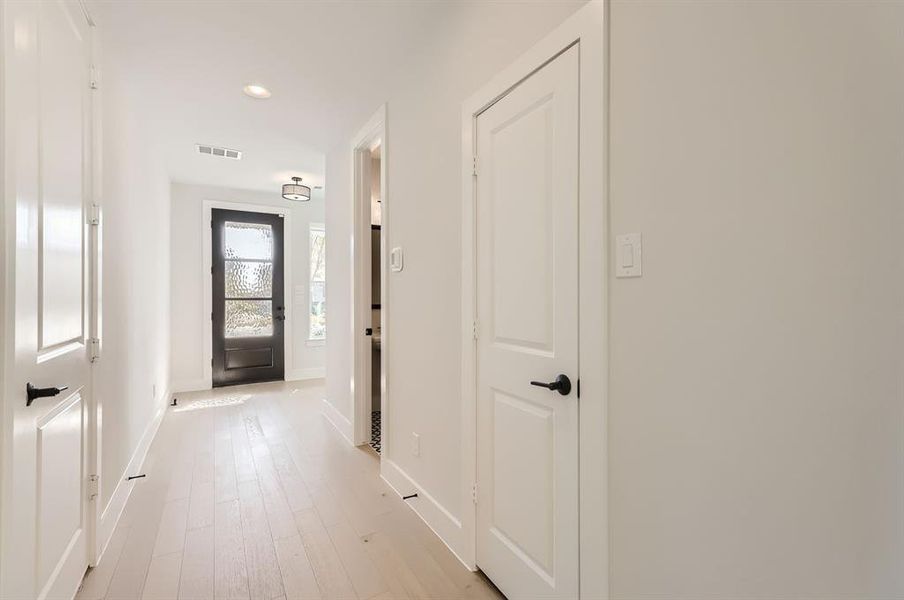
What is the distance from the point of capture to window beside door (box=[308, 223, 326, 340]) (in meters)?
6.00

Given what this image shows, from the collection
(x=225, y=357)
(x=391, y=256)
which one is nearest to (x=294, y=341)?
(x=225, y=357)

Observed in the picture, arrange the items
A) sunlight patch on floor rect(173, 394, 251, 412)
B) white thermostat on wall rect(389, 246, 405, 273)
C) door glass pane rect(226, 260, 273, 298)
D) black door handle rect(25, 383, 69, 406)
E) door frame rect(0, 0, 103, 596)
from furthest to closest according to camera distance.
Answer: door glass pane rect(226, 260, 273, 298) < sunlight patch on floor rect(173, 394, 251, 412) < white thermostat on wall rect(389, 246, 405, 273) < black door handle rect(25, 383, 69, 406) < door frame rect(0, 0, 103, 596)

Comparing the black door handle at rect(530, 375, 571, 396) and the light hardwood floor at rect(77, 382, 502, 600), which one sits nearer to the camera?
the black door handle at rect(530, 375, 571, 396)

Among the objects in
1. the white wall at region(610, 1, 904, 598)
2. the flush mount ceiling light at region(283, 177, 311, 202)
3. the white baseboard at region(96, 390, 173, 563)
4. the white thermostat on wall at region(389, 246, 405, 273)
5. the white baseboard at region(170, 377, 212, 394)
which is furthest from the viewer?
the white baseboard at region(170, 377, 212, 394)

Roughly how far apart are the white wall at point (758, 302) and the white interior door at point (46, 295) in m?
1.69

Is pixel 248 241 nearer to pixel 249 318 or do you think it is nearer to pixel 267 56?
pixel 249 318

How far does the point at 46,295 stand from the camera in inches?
54.2

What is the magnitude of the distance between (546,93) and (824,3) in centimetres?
76

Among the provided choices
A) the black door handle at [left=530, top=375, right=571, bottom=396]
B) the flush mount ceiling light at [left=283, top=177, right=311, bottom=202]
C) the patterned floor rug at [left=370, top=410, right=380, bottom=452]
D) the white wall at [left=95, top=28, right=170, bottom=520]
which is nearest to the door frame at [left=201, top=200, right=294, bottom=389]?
the flush mount ceiling light at [left=283, top=177, right=311, bottom=202]

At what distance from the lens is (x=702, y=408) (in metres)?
1.01

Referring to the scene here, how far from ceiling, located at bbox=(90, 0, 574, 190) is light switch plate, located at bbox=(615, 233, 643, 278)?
32.4 inches

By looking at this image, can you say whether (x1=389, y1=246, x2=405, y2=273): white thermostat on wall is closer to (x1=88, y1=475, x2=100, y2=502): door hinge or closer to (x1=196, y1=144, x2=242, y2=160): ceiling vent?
(x1=88, y1=475, x2=100, y2=502): door hinge

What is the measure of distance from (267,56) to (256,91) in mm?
481

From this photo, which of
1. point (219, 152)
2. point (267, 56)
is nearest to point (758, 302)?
point (267, 56)
